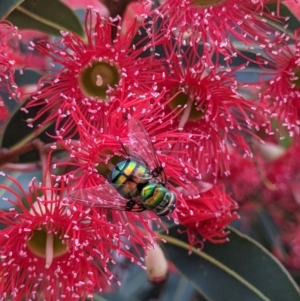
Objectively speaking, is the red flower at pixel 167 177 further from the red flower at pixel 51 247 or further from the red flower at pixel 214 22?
the red flower at pixel 214 22

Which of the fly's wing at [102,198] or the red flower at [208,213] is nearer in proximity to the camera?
the fly's wing at [102,198]

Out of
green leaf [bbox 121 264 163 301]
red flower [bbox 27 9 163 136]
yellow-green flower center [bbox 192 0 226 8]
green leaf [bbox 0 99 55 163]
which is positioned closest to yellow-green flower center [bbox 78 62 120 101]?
red flower [bbox 27 9 163 136]

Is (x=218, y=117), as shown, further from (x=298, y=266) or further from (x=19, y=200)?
(x=298, y=266)

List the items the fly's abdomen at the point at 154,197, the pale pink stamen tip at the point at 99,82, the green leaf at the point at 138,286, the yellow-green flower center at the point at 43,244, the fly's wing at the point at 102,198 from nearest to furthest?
1. the fly's wing at the point at 102,198
2. the fly's abdomen at the point at 154,197
3. the yellow-green flower center at the point at 43,244
4. the pale pink stamen tip at the point at 99,82
5. the green leaf at the point at 138,286

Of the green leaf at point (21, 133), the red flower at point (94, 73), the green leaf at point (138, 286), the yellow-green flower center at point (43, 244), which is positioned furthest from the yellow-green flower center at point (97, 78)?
the green leaf at point (138, 286)

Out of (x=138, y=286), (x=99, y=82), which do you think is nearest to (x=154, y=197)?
(x=99, y=82)

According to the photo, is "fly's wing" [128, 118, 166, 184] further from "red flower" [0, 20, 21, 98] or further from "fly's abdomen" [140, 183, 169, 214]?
"red flower" [0, 20, 21, 98]

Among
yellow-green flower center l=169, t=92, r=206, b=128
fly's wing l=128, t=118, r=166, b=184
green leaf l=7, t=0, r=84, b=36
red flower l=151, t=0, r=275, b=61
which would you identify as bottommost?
fly's wing l=128, t=118, r=166, b=184

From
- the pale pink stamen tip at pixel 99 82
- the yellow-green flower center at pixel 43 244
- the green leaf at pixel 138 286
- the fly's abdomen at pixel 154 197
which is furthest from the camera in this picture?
the green leaf at pixel 138 286
